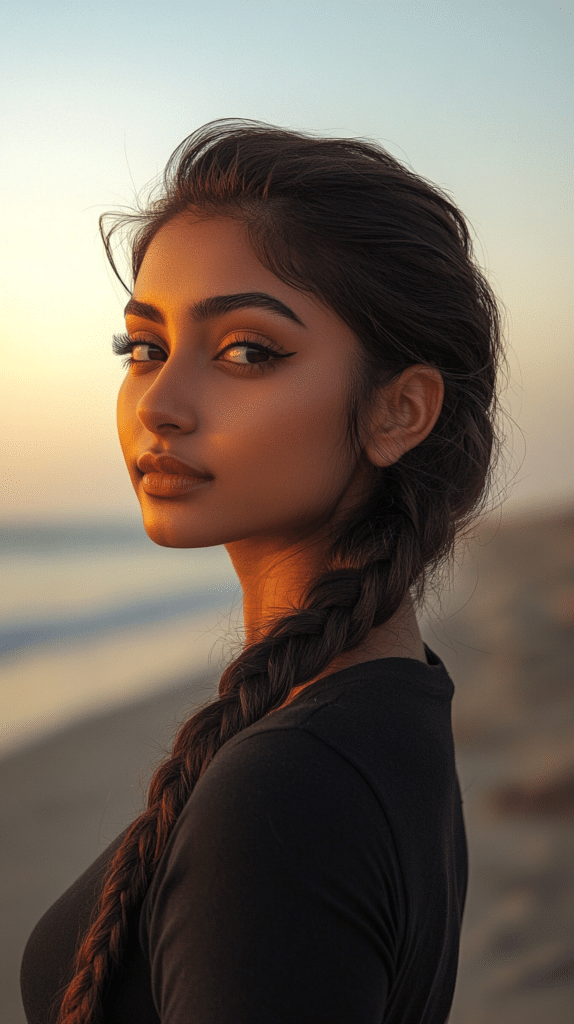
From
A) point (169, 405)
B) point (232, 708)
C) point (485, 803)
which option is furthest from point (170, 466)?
point (485, 803)

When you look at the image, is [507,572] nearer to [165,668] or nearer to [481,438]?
[165,668]

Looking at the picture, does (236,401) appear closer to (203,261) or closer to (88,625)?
(203,261)

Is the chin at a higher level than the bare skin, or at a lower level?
lower

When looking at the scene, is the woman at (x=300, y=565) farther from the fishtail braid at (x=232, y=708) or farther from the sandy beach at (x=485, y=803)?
the sandy beach at (x=485, y=803)

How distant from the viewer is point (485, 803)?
480 centimetres

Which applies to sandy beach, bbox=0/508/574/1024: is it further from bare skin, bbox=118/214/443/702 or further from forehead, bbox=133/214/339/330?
forehead, bbox=133/214/339/330

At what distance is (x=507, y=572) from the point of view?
10.4 meters

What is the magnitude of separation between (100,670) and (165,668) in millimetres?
545

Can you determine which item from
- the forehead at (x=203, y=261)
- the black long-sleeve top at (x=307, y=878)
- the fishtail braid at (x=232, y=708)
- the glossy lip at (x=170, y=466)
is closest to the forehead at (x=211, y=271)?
the forehead at (x=203, y=261)

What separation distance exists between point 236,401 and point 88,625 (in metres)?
7.90

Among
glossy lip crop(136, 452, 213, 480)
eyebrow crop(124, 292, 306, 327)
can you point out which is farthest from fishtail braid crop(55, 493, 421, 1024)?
eyebrow crop(124, 292, 306, 327)

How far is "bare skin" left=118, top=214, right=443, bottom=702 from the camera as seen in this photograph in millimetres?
1287

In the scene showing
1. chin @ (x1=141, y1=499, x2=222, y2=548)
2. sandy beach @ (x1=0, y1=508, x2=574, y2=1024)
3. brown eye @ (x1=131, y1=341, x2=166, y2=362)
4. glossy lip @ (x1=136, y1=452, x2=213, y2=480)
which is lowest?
sandy beach @ (x1=0, y1=508, x2=574, y2=1024)

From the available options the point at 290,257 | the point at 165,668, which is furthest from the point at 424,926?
the point at 165,668
